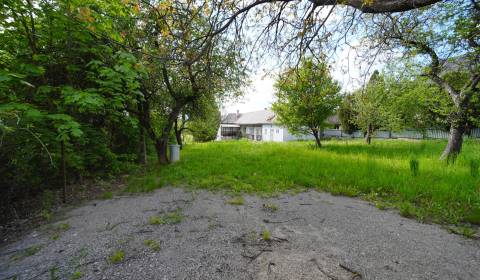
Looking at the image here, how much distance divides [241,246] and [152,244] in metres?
1.26

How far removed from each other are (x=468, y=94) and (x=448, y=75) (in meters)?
1.35

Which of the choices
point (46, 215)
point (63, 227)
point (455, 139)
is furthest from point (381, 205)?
point (455, 139)

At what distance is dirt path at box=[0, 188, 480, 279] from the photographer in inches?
88.7

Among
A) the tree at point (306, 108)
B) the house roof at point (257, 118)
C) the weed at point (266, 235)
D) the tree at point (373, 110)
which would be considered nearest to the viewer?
the weed at point (266, 235)

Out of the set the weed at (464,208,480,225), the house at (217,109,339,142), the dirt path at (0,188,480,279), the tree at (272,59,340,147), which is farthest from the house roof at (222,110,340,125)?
the dirt path at (0,188,480,279)

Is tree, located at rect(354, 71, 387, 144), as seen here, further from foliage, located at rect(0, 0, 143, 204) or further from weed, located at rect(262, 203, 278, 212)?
foliage, located at rect(0, 0, 143, 204)

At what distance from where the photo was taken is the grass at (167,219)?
3502 millimetres

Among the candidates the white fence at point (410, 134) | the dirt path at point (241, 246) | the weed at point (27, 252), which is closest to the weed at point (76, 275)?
the dirt path at point (241, 246)

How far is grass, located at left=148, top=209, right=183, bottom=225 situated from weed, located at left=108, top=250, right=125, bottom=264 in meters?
0.89

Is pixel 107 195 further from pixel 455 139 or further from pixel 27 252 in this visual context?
pixel 455 139

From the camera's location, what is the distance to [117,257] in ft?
8.17

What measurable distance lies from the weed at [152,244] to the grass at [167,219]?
0.58 meters

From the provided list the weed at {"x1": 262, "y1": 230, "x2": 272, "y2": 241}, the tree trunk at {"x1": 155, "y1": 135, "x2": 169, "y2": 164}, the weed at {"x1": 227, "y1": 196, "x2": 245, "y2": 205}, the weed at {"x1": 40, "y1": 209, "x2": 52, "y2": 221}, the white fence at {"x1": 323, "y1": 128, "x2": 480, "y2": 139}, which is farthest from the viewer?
the white fence at {"x1": 323, "y1": 128, "x2": 480, "y2": 139}

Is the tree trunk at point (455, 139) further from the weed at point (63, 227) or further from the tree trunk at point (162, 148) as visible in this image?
the weed at point (63, 227)
